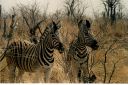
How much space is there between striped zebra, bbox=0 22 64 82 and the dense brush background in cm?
4

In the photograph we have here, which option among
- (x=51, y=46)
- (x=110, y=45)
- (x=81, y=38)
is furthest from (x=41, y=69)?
(x=110, y=45)

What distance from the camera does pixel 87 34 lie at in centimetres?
337

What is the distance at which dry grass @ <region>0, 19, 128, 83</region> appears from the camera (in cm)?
334

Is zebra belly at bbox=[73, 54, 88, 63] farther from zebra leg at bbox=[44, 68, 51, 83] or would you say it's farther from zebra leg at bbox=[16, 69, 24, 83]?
zebra leg at bbox=[16, 69, 24, 83]

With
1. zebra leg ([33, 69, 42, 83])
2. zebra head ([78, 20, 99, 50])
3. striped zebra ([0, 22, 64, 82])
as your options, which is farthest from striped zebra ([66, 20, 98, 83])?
zebra leg ([33, 69, 42, 83])

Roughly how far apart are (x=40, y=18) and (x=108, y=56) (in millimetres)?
737

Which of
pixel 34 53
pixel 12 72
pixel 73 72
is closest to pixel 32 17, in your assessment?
pixel 34 53

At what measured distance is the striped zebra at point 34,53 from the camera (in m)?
3.35

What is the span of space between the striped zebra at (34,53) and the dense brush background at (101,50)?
1.7 inches

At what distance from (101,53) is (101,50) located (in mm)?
29

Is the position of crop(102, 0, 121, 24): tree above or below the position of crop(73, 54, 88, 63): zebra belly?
above

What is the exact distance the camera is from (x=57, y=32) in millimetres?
3355

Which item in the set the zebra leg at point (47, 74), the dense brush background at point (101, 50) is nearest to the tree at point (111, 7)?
the dense brush background at point (101, 50)

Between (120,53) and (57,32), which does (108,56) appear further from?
(57,32)
